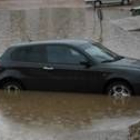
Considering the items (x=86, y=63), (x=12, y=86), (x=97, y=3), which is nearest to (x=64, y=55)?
(x=86, y=63)

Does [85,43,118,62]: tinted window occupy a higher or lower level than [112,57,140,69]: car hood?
higher

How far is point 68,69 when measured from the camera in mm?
15812

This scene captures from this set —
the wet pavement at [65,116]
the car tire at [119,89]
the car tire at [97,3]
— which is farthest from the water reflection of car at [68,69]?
the car tire at [97,3]

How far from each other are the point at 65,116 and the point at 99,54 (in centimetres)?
347

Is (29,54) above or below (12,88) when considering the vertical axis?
above

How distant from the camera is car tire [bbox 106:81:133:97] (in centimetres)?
1511

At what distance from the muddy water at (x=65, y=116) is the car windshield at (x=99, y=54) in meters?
1.01

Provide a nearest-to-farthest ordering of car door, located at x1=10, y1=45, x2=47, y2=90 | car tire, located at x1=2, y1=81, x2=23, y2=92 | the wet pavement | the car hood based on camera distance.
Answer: the wet pavement
the car hood
car door, located at x1=10, y1=45, x2=47, y2=90
car tire, located at x1=2, y1=81, x2=23, y2=92

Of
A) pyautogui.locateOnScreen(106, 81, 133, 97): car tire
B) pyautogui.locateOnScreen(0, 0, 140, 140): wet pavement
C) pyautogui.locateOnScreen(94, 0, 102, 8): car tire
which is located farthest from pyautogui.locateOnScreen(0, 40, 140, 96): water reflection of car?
pyautogui.locateOnScreen(94, 0, 102, 8): car tire

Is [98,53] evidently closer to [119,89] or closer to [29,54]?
[119,89]

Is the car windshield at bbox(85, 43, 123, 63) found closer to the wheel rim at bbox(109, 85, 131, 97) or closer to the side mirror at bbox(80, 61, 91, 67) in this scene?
the side mirror at bbox(80, 61, 91, 67)

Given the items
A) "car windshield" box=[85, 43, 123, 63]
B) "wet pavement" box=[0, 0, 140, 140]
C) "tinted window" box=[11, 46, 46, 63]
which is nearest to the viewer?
"wet pavement" box=[0, 0, 140, 140]

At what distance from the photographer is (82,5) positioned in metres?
60.8

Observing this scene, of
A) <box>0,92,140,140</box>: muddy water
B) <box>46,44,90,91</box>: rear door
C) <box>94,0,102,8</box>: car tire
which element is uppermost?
<box>94,0,102,8</box>: car tire
